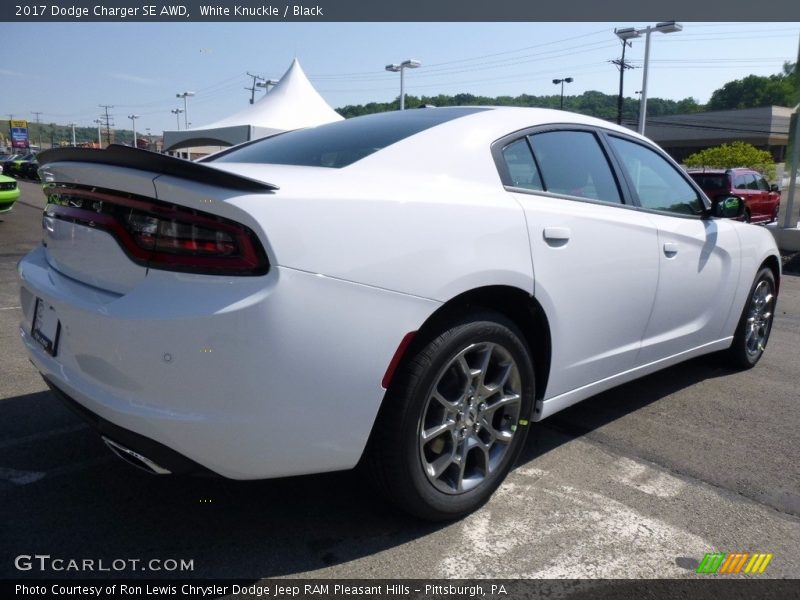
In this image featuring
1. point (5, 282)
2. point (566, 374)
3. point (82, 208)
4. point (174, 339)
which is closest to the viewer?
point (174, 339)

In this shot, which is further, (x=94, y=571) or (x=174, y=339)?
(x=94, y=571)

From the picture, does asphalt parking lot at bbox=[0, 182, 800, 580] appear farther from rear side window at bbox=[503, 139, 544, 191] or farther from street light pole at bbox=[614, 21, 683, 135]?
street light pole at bbox=[614, 21, 683, 135]

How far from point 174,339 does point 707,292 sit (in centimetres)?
298

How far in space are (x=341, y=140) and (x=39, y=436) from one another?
1.99 m

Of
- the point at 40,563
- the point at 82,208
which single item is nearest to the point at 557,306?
the point at 82,208

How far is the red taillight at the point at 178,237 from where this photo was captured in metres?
1.82

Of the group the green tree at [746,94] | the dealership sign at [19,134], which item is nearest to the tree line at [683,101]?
the green tree at [746,94]

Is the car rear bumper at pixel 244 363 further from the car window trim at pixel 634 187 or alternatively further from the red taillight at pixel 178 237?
the car window trim at pixel 634 187

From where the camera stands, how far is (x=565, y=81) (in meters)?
51.7

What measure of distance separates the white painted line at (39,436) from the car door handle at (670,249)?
2988 mm

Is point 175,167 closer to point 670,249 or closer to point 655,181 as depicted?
point 670,249

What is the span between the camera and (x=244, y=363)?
5.88 feet

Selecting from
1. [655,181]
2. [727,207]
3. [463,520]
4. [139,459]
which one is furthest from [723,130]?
[139,459]

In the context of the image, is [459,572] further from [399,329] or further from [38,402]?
[38,402]
